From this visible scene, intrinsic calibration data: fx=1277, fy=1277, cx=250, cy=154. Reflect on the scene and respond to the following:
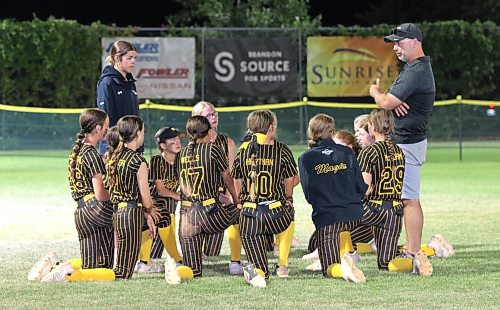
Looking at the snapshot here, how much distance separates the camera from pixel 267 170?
379 inches

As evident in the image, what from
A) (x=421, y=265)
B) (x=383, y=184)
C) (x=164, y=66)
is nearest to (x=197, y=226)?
(x=383, y=184)

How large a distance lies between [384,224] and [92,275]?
7.60 ft

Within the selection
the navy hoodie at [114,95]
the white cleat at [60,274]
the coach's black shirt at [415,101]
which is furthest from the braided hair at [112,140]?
the coach's black shirt at [415,101]

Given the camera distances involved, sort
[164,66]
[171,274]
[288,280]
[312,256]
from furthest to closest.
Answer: [164,66] < [312,256] < [288,280] < [171,274]

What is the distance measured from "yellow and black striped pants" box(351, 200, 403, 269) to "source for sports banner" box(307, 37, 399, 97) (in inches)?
795

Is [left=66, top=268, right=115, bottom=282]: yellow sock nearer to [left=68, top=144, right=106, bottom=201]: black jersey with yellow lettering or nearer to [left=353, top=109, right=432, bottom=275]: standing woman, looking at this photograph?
[left=68, top=144, right=106, bottom=201]: black jersey with yellow lettering

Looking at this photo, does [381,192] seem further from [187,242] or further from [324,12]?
[324,12]

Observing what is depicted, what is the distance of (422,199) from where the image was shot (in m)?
16.4

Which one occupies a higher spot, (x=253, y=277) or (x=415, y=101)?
(x=415, y=101)

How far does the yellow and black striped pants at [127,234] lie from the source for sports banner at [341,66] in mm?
20759

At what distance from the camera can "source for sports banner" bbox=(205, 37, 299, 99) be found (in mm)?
29766

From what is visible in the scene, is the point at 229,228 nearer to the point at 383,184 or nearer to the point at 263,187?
the point at 263,187

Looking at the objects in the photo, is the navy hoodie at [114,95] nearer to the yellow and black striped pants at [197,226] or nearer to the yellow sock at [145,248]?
the yellow sock at [145,248]

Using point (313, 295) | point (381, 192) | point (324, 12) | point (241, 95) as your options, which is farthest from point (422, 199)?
point (324, 12)
